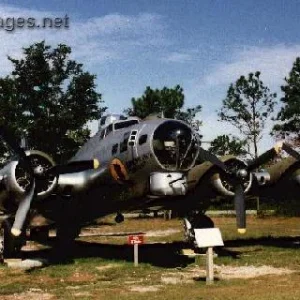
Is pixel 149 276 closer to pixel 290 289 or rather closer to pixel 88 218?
pixel 290 289

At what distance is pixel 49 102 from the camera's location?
61156mm

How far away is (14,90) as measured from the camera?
60.2 metres

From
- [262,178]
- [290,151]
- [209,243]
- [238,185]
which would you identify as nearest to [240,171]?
[238,185]

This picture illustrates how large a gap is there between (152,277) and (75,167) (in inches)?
231

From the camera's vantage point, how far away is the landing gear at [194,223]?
20.8 m

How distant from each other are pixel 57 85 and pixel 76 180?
4557 cm

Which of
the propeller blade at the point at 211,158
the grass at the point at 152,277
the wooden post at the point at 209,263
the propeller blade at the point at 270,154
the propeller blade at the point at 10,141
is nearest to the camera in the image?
the grass at the point at 152,277

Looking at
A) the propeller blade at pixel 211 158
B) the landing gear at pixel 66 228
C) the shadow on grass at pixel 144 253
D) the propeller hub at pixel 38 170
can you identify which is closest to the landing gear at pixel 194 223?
the shadow on grass at pixel 144 253

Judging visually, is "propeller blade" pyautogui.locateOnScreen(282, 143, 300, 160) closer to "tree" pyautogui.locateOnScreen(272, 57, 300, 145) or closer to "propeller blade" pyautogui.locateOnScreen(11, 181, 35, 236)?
"propeller blade" pyautogui.locateOnScreen(11, 181, 35, 236)

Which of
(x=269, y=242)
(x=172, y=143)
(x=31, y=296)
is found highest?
(x=172, y=143)

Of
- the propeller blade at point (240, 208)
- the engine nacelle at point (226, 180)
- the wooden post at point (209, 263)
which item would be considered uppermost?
the engine nacelle at point (226, 180)

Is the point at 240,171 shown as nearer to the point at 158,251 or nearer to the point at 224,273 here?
the point at 224,273

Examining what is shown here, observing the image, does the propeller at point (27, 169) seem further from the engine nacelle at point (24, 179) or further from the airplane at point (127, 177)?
the engine nacelle at point (24, 179)

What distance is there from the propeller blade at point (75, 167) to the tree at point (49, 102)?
1475 inches
